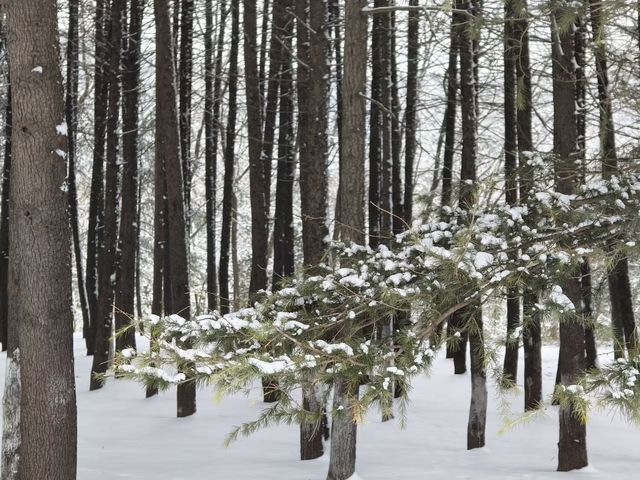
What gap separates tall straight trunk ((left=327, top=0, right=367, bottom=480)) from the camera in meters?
7.73

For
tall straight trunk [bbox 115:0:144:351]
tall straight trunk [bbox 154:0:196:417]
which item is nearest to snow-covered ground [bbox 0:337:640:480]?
tall straight trunk [bbox 154:0:196:417]

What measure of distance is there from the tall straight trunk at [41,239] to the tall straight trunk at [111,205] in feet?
26.3

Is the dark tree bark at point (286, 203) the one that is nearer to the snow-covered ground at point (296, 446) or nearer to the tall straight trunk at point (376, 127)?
the tall straight trunk at point (376, 127)

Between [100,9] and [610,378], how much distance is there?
1396 cm

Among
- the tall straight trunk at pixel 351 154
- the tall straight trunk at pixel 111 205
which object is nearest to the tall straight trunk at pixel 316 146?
the tall straight trunk at pixel 351 154

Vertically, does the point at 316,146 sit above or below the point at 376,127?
below

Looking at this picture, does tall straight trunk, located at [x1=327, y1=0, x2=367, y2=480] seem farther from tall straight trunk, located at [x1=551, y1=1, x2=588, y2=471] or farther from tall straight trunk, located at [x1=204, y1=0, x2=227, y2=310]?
tall straight trunk, located at [x1=204, y1=0, x2=227, y2=310]

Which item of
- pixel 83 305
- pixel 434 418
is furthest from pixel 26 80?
pixel 83 305

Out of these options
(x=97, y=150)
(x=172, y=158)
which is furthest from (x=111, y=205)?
(x=172, y=158)

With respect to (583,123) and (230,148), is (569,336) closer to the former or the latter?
Result: (583,123)

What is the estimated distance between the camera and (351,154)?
8094 mm

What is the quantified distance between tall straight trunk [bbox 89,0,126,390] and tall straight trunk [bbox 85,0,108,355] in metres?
0.40

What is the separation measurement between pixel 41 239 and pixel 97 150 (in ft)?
32.6

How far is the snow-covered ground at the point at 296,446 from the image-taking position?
859 cm
